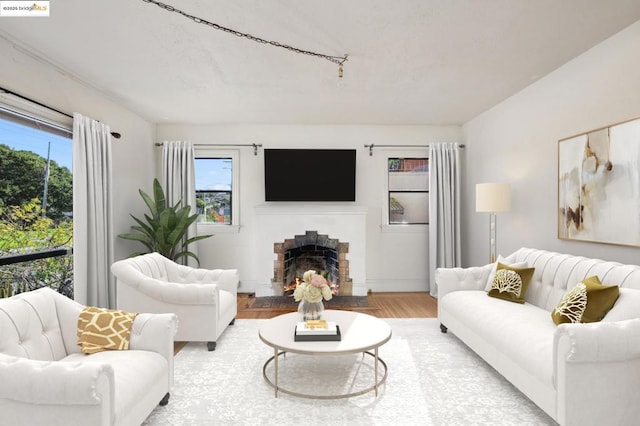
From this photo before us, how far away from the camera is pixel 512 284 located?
3154mm

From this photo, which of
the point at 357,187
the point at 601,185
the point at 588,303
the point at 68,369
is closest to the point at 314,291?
the point at 68,369

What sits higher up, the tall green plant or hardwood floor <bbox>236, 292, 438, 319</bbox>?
the tall green plant

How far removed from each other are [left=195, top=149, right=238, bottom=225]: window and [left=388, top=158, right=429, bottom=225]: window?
8.36 ft

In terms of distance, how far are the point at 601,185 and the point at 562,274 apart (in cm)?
82

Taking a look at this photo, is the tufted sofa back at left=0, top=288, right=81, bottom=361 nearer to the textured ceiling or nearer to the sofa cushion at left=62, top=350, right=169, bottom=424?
the sofa cushion at left=62, top=350, right=169, bottom=424

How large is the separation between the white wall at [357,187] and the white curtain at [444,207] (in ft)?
0.69

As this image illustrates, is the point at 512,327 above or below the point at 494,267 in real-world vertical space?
below

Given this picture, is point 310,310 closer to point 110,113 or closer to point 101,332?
point 101,332

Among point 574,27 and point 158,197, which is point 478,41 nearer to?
point 574,27

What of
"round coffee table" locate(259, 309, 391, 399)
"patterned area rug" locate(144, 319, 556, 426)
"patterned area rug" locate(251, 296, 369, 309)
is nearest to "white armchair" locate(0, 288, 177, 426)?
"patterned area rug" locate(144, 319, 556, 426)

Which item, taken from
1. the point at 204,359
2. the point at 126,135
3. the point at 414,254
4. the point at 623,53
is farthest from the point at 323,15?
the point at 414,254

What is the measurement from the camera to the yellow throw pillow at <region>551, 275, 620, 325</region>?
7.26 ft

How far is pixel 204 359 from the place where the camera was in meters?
3.02

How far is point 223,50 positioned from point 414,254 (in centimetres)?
400
